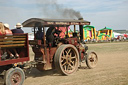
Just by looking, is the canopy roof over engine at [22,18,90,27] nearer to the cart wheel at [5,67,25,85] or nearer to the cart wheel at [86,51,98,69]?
the cart wheel at [86,51,98,69]

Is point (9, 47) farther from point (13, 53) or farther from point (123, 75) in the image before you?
point (123, 75)

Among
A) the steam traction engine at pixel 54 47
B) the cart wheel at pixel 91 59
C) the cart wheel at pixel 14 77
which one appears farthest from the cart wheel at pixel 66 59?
the cart wheel at pixel 14 77

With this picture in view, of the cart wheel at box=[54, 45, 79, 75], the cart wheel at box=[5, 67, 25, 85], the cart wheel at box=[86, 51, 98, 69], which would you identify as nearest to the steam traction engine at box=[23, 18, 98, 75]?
the cart wheel at box=[54, 45, 79, 75]

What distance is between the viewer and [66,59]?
24.8ft

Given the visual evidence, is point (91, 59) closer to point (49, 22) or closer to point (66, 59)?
point (66, 59)

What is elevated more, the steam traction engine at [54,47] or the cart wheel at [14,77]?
the steam traction engine at [54,47]

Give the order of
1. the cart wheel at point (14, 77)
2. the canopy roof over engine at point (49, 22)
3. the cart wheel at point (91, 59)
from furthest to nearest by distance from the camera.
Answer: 1. the cart wheel at point (91, 59)
2. the canopy roof over engine at point (49, 22)
3. the cart wheel at point (14, 77)

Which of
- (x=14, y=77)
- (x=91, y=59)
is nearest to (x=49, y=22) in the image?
(x=14, y=77)

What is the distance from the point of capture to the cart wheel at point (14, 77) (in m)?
5.51

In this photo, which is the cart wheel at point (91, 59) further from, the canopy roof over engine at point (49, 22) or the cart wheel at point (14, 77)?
the cart wheel at point (14, 77)

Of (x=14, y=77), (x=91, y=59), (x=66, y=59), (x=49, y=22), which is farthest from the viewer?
(x=91, y=59)

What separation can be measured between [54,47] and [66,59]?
2.11 feet

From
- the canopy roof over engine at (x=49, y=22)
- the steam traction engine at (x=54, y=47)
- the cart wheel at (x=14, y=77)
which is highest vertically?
the canopy roof over engine at (x=49, y=22)

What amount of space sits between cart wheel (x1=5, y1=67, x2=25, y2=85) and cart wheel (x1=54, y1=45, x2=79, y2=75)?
5.46 ft
